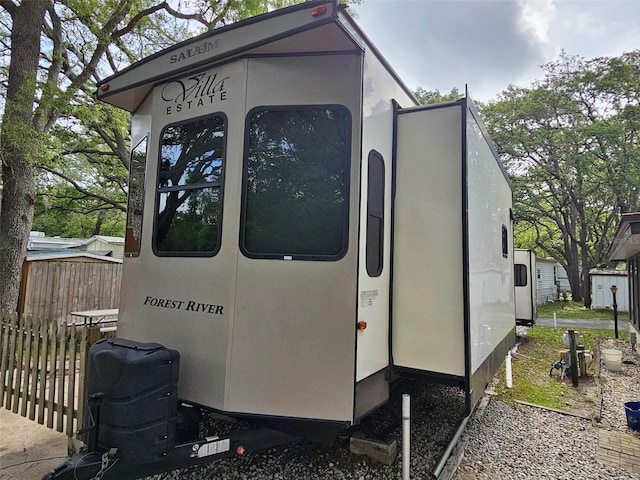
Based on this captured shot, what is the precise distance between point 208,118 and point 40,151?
4.71m

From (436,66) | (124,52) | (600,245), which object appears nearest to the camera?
(436,66)

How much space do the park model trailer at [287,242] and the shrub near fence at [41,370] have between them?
1.36 meters

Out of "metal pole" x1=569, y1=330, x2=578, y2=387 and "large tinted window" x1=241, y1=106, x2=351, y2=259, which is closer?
"large tinted window" x1=241, y1=106, x2=351, y2=259

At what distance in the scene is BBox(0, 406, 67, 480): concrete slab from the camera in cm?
321

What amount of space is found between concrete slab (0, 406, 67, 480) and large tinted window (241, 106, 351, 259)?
9.34 ft

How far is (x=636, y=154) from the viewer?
15211 mm

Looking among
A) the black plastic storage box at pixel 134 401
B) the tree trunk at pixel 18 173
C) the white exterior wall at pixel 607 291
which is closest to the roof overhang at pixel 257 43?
the black plastic storage box at pixel 134 401

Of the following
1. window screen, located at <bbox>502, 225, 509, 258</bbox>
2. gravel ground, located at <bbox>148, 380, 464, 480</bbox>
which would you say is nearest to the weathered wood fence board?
gravel ground, located at <bbox>148, 380, 464, 480</bbox>

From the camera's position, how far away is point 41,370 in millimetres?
4012

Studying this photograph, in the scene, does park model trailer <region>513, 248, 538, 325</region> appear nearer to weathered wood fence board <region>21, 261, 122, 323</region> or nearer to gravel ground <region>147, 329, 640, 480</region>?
gravel ground <region>147, 329, 640, 480</region>

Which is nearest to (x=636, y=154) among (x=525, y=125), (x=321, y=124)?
(x=525, y=125)

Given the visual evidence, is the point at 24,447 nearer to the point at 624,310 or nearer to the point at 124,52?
the point at 124,52

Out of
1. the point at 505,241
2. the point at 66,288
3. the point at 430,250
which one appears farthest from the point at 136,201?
the point at 66,288

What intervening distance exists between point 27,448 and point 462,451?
4.11m
